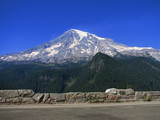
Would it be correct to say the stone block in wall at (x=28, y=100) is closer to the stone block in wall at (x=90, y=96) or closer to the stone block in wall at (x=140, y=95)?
the stone block in wall at (x=90, y=96)

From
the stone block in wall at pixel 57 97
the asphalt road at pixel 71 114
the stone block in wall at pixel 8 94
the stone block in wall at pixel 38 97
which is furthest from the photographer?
the stone block in wall at pixel 57 97

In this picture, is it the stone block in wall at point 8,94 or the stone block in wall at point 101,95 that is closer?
the stone block in wall at point 8,94

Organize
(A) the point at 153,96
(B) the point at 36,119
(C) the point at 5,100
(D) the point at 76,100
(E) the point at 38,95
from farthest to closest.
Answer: (A) the point at 153,96
(D) the point at 76,100
(E) the point at 38,95
(C) the point at 5,100
(B) the point at 36,119

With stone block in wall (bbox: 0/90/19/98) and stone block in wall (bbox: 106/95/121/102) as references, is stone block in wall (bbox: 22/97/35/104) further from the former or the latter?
stone block in wall (bbox: 106/95/121/102)

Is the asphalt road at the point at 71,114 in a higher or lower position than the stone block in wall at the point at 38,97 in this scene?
lower

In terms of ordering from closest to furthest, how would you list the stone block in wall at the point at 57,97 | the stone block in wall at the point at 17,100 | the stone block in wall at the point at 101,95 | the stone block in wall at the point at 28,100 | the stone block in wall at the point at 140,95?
the stone block in wall at the point at 17,100, the stone block in wall at the point at 28,100, the stone block in wall at the point at 57,97, the stone block in wall at the point at 101,95, the stone block in wall at the point at 140,95

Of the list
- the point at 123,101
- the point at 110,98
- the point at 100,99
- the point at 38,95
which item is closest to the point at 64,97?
the point at 38,95

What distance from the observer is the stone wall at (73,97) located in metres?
12.2

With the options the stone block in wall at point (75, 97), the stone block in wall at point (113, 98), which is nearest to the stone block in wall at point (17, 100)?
the stone block in wall at point (75, 97)

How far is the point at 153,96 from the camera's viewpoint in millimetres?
16141

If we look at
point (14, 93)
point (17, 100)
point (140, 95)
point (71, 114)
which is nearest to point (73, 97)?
point (17, 100)

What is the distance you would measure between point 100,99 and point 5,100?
6959mm

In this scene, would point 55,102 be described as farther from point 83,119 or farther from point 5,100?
point 83,119

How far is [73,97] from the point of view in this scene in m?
13.7
